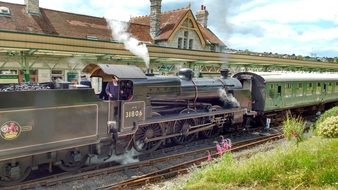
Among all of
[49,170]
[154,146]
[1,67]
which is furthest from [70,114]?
[1,67]

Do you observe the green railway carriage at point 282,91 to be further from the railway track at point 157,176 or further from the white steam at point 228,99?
the railway track at point 157,176

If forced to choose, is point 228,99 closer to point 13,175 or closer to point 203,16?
point 13,175

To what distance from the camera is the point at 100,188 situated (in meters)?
7.52

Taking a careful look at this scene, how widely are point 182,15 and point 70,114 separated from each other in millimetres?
24010

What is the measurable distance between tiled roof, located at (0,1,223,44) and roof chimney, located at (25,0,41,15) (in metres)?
0.30

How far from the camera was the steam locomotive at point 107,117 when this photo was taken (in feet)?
23.2

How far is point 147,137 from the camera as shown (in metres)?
10.2

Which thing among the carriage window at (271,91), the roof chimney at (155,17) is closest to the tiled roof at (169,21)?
the roof chimney at (155,17)

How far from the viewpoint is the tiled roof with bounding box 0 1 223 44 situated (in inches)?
869

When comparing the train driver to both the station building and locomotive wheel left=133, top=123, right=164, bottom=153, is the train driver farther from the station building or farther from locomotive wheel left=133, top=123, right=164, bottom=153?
the station building

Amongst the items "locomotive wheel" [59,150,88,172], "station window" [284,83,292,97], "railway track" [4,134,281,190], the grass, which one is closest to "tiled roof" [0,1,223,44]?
"station window" [284,83,292,97]

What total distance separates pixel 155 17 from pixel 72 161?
22561 millimetres

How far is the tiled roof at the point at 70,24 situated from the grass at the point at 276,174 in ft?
59.3

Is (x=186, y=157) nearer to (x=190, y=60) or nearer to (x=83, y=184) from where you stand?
(x=83, y=184)
